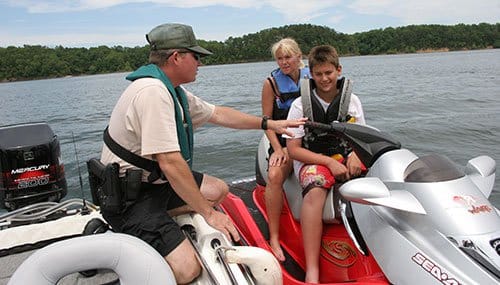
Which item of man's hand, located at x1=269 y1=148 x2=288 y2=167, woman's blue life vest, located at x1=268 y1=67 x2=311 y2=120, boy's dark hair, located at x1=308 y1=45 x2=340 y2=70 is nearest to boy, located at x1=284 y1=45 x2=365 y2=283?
boy's dark hair, located at x1=308 y1=45 x2=340 y2=70

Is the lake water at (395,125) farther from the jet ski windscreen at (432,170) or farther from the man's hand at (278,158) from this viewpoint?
the jet ski windscreen at (432,170)

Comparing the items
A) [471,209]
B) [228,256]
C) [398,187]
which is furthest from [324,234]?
[471,209]

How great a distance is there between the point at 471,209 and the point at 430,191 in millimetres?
132

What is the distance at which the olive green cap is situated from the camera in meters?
2.11

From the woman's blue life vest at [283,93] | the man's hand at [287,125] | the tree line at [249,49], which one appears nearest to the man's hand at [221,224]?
the man's hand at [287,125]

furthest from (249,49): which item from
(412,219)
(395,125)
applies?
(412,219)

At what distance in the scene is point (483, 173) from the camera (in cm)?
177

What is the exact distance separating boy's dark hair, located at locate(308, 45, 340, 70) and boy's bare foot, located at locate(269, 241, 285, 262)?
99cm

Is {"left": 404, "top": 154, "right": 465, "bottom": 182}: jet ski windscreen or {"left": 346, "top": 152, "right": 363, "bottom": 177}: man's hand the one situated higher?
{"left": 404, "top": 154, "right": 465, "bottom": 182}: jet ski windscreen

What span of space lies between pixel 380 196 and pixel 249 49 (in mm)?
49574

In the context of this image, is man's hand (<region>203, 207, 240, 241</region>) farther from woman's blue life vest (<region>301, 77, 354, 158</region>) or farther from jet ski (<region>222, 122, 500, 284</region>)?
woman's blue life vest (<region>301, 77, 354, 158</region>)

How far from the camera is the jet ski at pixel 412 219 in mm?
1365

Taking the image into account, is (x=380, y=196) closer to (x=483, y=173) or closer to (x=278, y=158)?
(x=483, y=173)

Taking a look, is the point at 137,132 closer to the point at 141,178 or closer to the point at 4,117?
the point at 141,178
